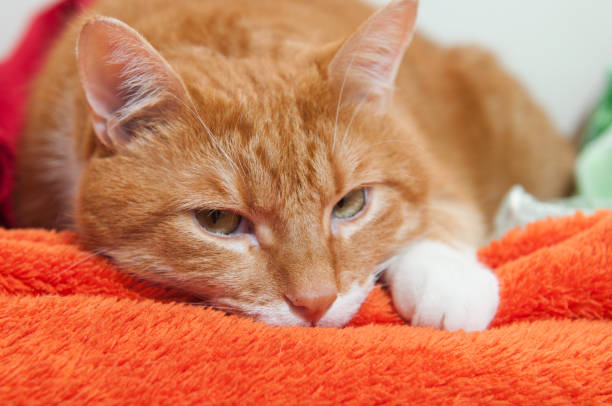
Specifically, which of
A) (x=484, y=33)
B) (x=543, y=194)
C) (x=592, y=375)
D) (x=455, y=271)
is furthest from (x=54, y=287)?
(x=484, y=33)

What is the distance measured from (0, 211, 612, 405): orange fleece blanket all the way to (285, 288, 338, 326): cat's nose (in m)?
0.05

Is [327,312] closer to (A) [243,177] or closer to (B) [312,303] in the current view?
A: (B) [312,303]

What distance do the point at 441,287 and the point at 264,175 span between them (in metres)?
0.45

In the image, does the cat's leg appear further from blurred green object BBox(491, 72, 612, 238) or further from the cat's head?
blurred green object BBox(491, 72, 612, 238)

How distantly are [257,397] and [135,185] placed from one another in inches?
21.7

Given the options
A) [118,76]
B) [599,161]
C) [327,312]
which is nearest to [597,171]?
[599,161]

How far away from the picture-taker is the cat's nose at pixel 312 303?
1.00m

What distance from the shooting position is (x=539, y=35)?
2.75 metres

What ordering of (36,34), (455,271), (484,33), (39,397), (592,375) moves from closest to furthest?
1. (39,397)
2. (592,375)
3. (455,271)
4. (36,34)
5. (484,33)

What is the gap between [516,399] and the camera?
84 cm

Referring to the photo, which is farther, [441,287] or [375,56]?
[375,56]

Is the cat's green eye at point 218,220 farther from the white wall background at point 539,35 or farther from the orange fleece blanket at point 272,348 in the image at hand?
the white wall background at point 539,35

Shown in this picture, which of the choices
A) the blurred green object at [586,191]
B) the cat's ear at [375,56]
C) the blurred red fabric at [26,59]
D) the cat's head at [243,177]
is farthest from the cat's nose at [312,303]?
the blurred red fabric at [26,59]

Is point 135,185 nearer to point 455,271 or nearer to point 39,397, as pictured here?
point 39,397
